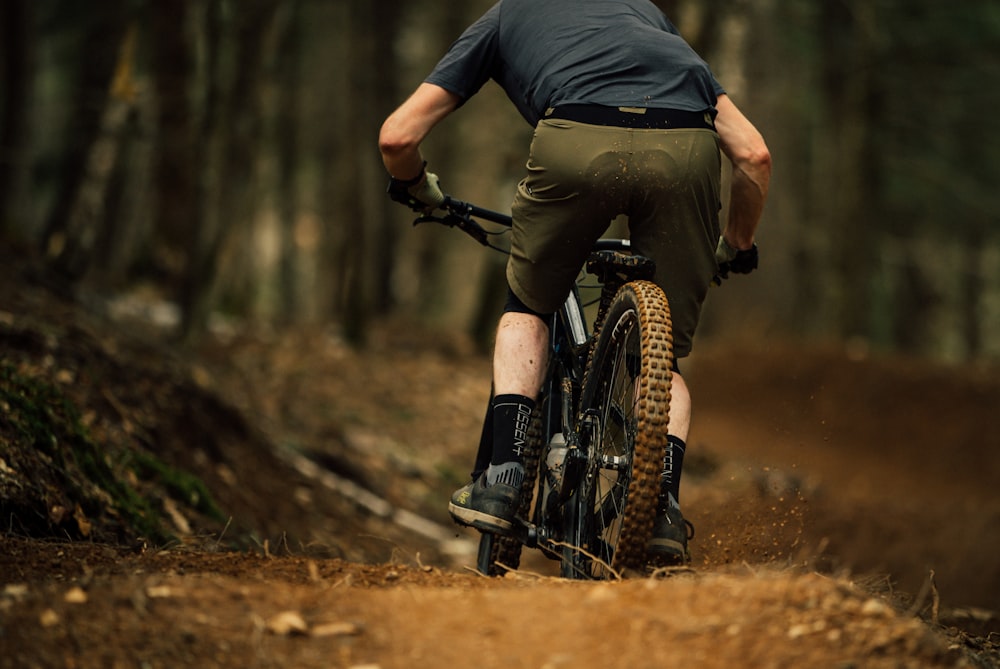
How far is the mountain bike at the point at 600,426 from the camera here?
3.65 m

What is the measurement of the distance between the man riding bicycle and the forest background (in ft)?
17.2

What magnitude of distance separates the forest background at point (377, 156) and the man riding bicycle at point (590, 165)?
17.2 feet

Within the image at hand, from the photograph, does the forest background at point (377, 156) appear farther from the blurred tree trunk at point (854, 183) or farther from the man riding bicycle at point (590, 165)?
the man riding bicycle at point (590, 165)

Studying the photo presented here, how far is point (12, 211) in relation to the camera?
11.9 meters

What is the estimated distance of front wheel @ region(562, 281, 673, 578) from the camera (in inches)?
143

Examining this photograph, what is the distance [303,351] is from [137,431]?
626cm

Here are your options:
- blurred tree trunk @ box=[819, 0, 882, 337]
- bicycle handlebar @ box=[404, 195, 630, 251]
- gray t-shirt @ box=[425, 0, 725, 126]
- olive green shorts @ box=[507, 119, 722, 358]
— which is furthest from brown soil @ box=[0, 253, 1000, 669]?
blurred tree trunk @ box=[819, 0, 882, 337]

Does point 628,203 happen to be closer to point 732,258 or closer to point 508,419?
point 732,258

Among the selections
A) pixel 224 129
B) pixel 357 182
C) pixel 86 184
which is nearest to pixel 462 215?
pixel 86 184

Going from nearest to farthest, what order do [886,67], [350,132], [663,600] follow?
[663,600], [350,132], [886,67]

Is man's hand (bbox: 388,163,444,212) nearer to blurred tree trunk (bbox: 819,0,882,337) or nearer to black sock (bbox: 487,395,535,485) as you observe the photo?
black sock (bbox: 487,395,535,485)

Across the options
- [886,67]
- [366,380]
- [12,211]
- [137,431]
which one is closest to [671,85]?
[137,431]

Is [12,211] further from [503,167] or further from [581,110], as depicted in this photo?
[581,110]

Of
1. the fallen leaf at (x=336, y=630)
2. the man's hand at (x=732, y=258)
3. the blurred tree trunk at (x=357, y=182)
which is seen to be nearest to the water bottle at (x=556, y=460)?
the man's hand at (x=732, y=258)
